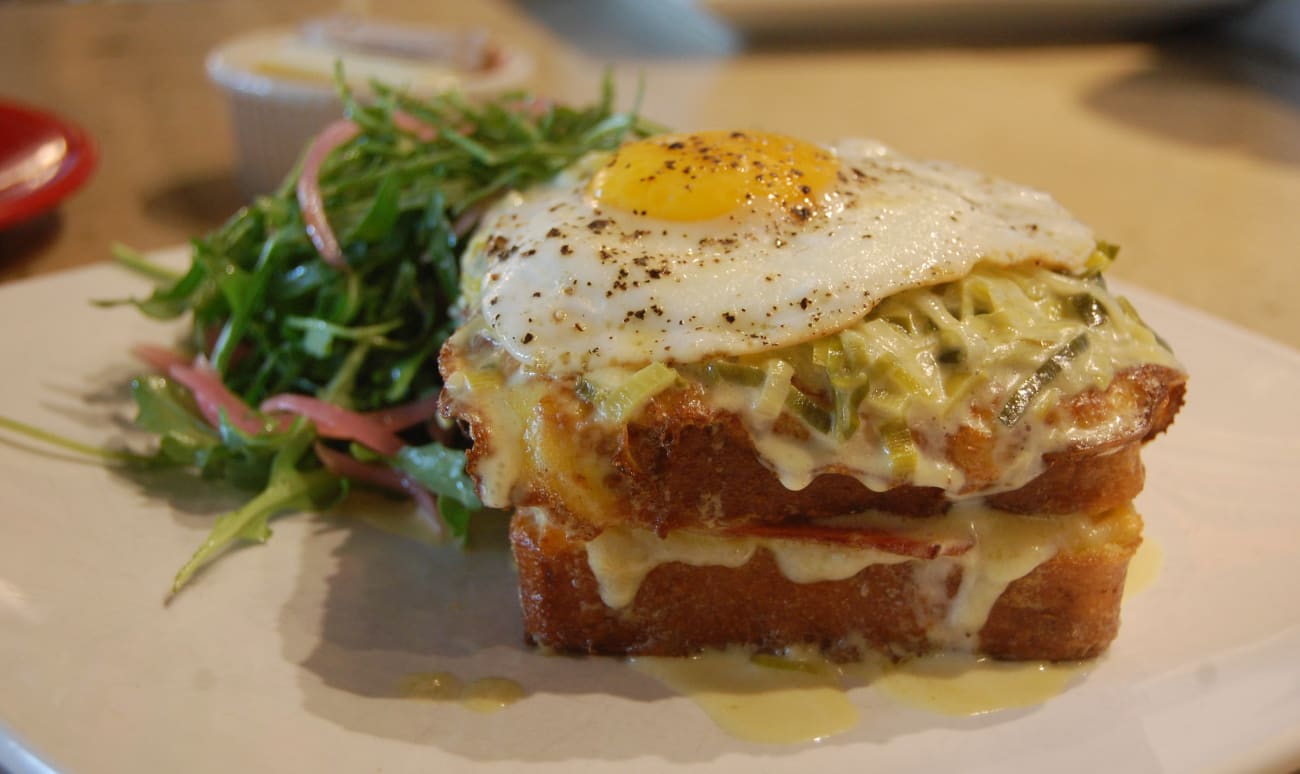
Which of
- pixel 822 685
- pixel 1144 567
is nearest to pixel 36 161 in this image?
pixel 822 685

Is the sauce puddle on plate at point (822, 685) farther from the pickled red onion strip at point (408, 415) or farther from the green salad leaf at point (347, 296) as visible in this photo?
the pickled red onion strip at point (408, 415)

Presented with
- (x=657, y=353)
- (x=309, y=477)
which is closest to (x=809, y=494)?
(x=657, y=353)

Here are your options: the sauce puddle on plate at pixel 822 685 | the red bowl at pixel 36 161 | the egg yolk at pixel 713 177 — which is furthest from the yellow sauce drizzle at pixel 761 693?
the red bowl at pixel 36 161

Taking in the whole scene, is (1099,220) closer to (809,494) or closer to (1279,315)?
(1279,315)

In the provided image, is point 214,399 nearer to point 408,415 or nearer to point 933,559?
point 408,415

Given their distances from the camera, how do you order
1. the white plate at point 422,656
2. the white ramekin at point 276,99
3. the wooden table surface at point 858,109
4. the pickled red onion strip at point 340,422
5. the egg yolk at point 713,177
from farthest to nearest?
the wooden table surface at point 858,109 < the white ramekin at point 276,99 < the pickled red onion strip at point 340,422 < the egg yolk at point 713,177 < the white plate at point 422,656
